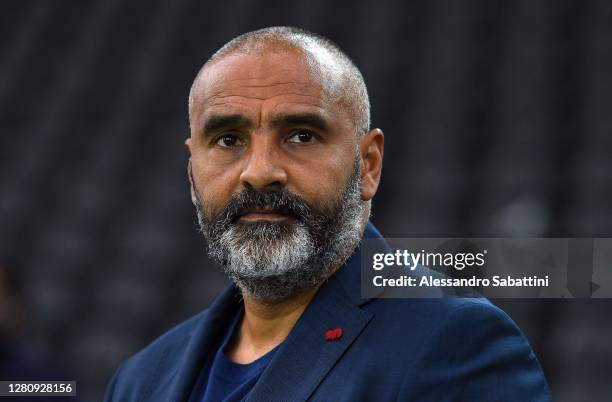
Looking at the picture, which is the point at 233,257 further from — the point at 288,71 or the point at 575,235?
the point at 575,235

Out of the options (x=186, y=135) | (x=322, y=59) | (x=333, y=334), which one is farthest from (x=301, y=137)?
(x=186, y=135)

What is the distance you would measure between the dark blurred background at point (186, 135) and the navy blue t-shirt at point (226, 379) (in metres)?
2.14

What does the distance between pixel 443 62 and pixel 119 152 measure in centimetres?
204

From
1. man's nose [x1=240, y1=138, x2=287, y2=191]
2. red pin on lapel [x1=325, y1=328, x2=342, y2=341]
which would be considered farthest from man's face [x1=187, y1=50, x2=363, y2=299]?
red pin on lapel [x1=325, y1=328, x2=342, y2=341]

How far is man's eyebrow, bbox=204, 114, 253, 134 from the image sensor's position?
1.38 m

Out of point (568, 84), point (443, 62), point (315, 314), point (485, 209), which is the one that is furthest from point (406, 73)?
point (315, 314)

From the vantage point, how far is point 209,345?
154cm

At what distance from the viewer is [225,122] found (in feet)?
4.58

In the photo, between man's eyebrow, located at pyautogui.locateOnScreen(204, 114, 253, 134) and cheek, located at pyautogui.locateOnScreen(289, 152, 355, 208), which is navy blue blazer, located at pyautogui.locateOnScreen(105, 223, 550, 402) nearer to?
cheek, located at pyautogui.locateOnScreen(289, 152, 355, 208)

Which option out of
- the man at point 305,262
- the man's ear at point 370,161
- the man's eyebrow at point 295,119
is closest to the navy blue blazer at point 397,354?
the man at point 305,262

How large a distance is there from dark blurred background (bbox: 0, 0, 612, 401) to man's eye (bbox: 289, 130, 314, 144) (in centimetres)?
237

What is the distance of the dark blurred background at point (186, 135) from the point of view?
415cm

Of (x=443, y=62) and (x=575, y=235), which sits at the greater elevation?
(x=443, y=62)

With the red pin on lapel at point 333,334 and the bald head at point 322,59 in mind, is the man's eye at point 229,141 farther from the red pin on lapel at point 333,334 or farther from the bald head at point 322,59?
the red pin on lapel at point 333,334
